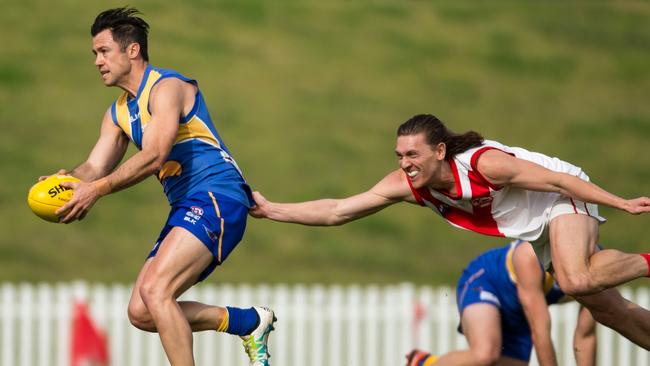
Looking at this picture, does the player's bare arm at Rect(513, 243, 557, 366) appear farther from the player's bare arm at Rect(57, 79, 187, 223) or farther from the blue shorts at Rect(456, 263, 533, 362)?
the player's bare arm at Rect(57, 79, 187, 223)

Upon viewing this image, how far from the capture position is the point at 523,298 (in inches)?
344

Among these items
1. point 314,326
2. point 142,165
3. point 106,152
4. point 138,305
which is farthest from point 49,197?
point 314,326

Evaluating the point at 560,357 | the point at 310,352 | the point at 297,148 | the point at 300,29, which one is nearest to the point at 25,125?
the point at 297,148

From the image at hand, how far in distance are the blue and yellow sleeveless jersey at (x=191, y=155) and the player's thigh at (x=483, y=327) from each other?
8.18 feet

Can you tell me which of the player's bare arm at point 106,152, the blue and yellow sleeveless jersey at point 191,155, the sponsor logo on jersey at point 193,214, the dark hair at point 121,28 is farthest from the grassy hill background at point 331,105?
the sponsor logo on jersey at point 193,214

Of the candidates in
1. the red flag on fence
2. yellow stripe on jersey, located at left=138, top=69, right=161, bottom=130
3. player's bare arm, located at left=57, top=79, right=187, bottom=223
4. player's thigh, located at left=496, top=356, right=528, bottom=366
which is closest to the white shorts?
player's thigh, located at left=496, top=356, right=528, bottom=366

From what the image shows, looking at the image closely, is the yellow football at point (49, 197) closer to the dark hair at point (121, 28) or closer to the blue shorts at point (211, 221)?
the blue shorts at point (211, 221)

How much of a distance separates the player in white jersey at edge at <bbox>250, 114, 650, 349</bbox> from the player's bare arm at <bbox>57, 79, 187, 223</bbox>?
3.43 ft

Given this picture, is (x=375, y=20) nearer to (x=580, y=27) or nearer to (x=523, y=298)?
(x=580, y=27)

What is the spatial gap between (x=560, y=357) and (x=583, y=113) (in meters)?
12.2

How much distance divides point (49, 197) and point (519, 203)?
10.4 ft

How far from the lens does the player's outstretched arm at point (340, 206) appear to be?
311 inches

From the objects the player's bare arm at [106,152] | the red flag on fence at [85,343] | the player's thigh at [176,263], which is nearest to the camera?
the player's thigh at [176,263]

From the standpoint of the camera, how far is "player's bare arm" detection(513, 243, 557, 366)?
8.48 meters
